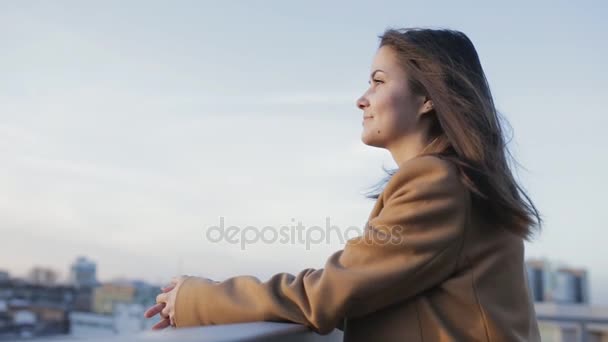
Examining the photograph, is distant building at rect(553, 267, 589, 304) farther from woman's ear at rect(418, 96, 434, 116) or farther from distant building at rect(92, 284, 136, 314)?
distant building at rect(92, 284, 136, 314)

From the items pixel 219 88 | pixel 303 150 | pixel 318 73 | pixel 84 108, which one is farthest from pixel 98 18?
pixel 318 73

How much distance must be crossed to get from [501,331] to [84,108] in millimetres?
60631

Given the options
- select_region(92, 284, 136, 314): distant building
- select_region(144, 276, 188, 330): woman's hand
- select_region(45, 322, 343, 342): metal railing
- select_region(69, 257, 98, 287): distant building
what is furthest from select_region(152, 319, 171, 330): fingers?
select_region(69, 257, 98, 287): distant building

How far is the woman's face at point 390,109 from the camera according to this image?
133 centimetres

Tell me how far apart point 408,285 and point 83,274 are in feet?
198

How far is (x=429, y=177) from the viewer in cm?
114

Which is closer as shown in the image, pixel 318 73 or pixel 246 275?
pixel 246 275

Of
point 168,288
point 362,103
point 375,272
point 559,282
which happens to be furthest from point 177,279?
point 559,282

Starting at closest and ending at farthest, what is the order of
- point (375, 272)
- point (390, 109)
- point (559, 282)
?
1. point (375, 272)
2. point (390, 109)
3. point (559, 282)

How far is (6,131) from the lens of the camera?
61.7 m

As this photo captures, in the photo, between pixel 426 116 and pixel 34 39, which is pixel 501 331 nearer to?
pixel 426 116

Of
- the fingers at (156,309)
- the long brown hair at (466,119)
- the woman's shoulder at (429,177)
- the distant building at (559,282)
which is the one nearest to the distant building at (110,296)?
the distant building at (559,282)

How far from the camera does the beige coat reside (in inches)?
42.3

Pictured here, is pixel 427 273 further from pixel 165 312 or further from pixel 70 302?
pixel 70 302
